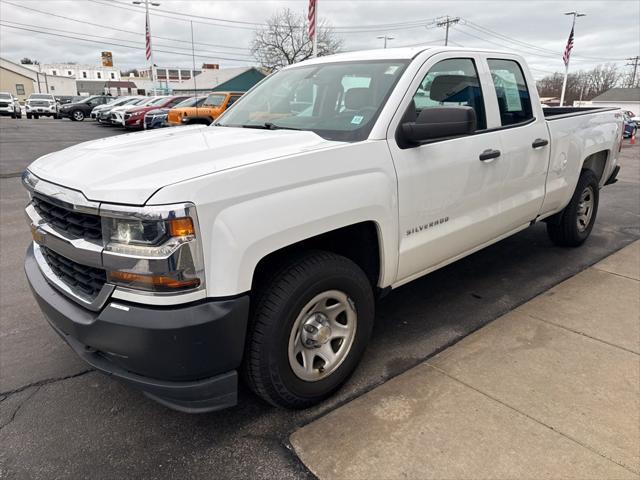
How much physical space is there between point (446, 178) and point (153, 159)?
5.77ft

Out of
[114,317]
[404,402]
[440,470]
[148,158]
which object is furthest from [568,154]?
[114,317]

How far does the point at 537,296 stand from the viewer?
13.8 ft

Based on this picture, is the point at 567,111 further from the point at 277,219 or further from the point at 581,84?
the point at 581,84

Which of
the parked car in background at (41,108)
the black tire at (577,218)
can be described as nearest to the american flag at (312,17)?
the black tire at (577,218)

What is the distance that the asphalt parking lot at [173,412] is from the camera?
2348mm

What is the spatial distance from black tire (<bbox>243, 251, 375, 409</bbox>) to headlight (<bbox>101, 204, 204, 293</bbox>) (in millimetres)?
411

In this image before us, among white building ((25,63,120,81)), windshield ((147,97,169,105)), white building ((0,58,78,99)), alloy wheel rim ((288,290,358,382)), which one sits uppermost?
white building ((25,63,120,81))

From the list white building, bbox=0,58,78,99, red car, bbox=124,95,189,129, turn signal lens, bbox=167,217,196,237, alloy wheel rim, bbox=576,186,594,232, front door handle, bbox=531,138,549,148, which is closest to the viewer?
turn signal lens, bbox=167,217,196,237

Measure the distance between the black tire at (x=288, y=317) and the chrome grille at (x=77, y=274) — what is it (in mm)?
705

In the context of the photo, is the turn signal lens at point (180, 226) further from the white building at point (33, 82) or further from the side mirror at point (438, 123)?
the white building at point (33, 82)

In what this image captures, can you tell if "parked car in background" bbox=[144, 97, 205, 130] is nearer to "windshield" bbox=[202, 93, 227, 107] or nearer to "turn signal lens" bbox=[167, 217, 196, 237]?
"windshield" bbox=[202, 93, 227, 107]

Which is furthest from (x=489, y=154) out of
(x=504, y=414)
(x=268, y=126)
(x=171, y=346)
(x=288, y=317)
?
(x=171, y=346)

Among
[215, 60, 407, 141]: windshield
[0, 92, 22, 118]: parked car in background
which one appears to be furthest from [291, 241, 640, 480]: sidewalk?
[0, 92, 22, 118]: parked car in background

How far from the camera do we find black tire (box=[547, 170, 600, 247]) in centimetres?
500
